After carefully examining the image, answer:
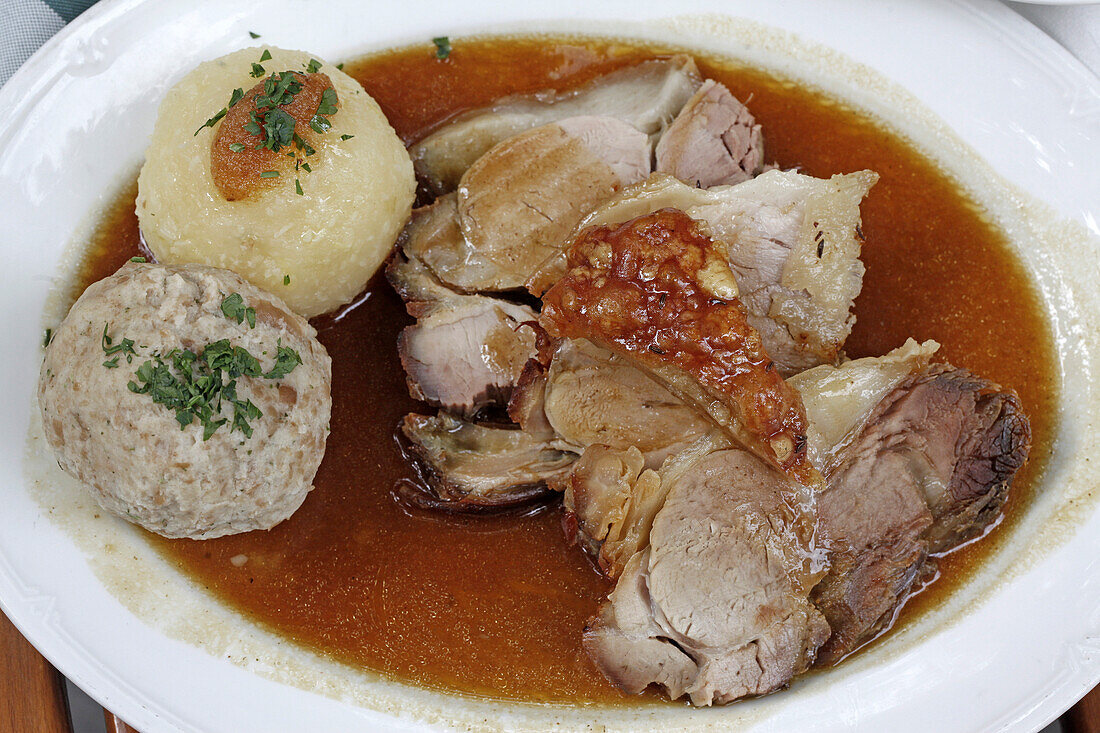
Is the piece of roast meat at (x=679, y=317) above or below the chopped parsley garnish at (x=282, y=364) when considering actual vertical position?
above

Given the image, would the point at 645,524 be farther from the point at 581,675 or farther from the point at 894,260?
the point at 894,260

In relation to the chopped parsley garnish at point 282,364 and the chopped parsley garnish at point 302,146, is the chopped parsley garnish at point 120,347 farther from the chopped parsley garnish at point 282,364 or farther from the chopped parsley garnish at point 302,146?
the chopped parsley garnish at point 302,146

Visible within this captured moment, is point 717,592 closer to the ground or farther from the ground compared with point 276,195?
closer to the ground

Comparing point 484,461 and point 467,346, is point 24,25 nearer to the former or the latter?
point 467,346

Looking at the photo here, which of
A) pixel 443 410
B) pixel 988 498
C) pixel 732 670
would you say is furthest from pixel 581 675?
pixel 988 498

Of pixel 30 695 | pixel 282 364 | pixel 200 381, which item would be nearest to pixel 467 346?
pixel 282 364

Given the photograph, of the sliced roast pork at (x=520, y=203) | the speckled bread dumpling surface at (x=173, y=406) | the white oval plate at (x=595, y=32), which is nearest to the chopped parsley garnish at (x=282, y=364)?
the speckled bread dumpling surface at (x=173, y=406)
